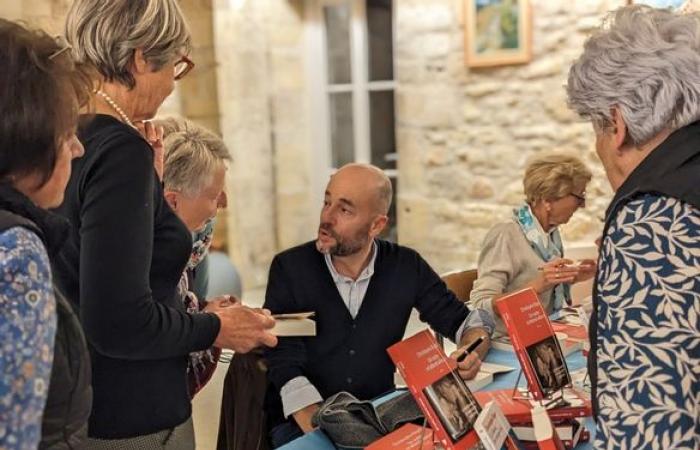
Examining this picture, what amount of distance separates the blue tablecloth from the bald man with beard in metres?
0.06

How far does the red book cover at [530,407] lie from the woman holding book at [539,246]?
2.25ft

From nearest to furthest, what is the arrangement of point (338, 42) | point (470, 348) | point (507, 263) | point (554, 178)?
1. point (470, 348)
2. point (507, 263)
3. point (554, 178)
4. point (338, 42)

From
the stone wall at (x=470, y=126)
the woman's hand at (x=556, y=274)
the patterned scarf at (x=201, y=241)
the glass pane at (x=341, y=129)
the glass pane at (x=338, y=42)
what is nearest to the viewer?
the patterned scarf at (x=201, y=241)

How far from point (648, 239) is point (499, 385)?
2.82 ft

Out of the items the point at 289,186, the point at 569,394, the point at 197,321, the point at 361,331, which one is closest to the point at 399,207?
the point at 289,186

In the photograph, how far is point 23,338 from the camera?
2.71 ft

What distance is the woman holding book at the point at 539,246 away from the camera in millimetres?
2393

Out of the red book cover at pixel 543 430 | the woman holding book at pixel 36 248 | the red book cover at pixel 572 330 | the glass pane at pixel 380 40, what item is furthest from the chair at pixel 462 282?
the glass pane at pixel 380 40

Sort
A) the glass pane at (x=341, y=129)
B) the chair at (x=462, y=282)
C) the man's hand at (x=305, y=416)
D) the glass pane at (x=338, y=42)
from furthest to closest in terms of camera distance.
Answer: the glass pane at (x=341, y=129) < the glass pane at (x=338, y=42) < the chair at (x=462, y=282) < the man's hand at (x=305, y=416)

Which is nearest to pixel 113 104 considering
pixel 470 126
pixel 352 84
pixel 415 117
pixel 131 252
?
pixel 131 252

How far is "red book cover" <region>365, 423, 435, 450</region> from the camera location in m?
1.34

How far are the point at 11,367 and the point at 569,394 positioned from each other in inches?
46.6

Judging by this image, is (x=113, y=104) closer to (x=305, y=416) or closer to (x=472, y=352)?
(x=305, y=416)

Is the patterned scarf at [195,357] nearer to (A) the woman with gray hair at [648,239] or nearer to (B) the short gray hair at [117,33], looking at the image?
(B) the short gray hair at [117,33]
